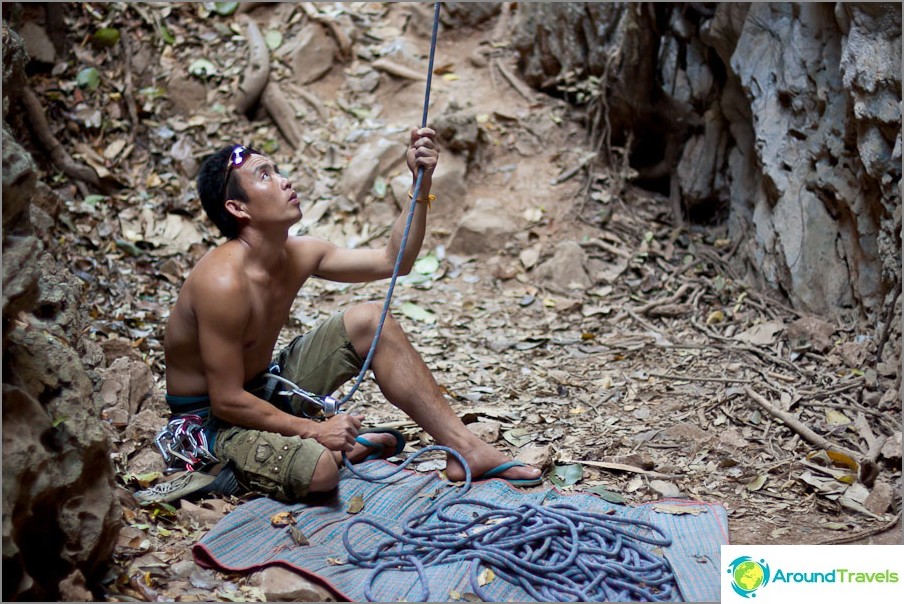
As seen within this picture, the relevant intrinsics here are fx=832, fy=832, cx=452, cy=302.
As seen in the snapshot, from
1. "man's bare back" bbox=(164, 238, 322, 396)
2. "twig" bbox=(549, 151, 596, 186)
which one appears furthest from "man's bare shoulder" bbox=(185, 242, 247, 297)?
"twig" bbox=(549, 151, 596, 186)

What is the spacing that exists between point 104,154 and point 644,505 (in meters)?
4.98

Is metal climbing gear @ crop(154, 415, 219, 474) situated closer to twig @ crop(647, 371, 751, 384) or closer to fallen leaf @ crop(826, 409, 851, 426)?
twig @ crop(647, 371, 751, 384)

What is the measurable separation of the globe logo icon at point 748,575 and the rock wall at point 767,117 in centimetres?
203

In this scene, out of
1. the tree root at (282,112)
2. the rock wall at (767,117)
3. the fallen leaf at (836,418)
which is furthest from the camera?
the tree root at (282,112)

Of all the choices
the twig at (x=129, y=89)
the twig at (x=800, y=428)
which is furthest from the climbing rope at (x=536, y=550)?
the twig at (x=129, y=89)

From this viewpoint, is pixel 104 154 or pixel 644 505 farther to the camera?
pixel 104 154

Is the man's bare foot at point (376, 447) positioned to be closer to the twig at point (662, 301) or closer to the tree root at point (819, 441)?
the tree root at point (819, 441)

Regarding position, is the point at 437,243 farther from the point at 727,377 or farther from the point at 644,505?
the point at 644,505

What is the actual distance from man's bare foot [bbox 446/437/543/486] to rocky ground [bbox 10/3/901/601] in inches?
4.0

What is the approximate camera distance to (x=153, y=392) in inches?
147

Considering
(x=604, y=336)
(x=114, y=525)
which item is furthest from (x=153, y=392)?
(x=604, y=336)

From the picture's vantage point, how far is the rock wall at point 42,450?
80.4 inches

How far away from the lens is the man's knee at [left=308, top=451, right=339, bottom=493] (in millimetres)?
2824

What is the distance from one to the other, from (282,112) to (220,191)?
13.3ft
